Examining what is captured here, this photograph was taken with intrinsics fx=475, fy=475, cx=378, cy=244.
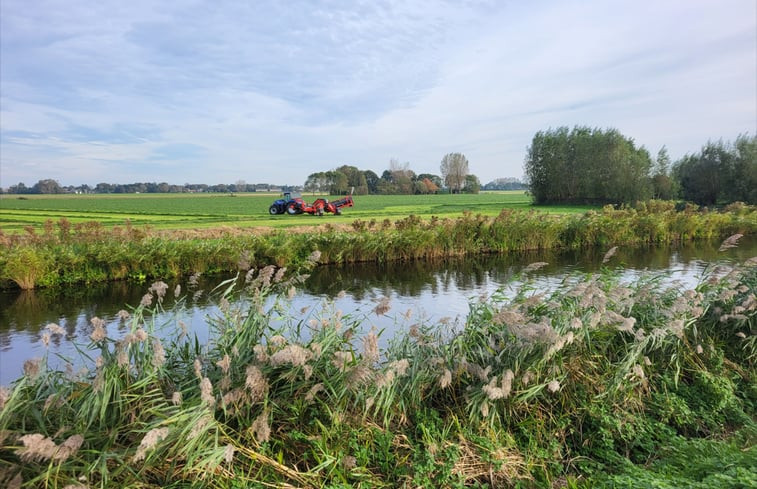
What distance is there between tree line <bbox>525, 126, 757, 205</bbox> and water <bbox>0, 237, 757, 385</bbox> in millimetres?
29161

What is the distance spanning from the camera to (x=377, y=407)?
12.4ft

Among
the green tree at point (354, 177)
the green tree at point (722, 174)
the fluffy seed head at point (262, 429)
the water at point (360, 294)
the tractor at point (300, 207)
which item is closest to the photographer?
the fluffy seed head at point (262, 429)

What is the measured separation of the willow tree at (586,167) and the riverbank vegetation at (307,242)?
2089 centimetres

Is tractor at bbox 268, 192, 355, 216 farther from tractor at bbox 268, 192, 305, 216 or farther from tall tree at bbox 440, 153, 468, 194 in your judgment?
tall tree at bbox 440, 153, 468, 194

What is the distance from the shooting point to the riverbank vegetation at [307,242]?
13.4m

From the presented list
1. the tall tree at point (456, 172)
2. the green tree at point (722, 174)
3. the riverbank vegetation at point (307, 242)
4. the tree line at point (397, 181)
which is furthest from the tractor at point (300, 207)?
the tall tree at point (456, 172)

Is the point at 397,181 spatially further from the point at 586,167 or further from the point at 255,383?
the point at 255,383

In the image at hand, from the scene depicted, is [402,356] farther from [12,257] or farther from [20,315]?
[12,257]

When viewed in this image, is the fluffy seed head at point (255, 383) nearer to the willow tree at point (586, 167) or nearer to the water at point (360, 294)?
the water at point (360, 294)

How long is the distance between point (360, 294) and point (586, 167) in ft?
147

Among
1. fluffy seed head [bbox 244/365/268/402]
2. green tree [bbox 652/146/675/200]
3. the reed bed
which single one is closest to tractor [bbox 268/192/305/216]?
the reed bed

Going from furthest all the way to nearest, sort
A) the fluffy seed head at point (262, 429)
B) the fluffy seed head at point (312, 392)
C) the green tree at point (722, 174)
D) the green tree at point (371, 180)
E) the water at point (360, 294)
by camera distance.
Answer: the green tree at point (371, 180)
the green tree at point (722, 174)
the water at point (360, 294)
the fluffy seed head at point (312, 392)
the fluffy seed head at point (262, 429)

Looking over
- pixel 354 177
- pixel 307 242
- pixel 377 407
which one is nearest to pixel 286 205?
pixel 307 242

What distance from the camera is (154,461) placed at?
3.05 meters
